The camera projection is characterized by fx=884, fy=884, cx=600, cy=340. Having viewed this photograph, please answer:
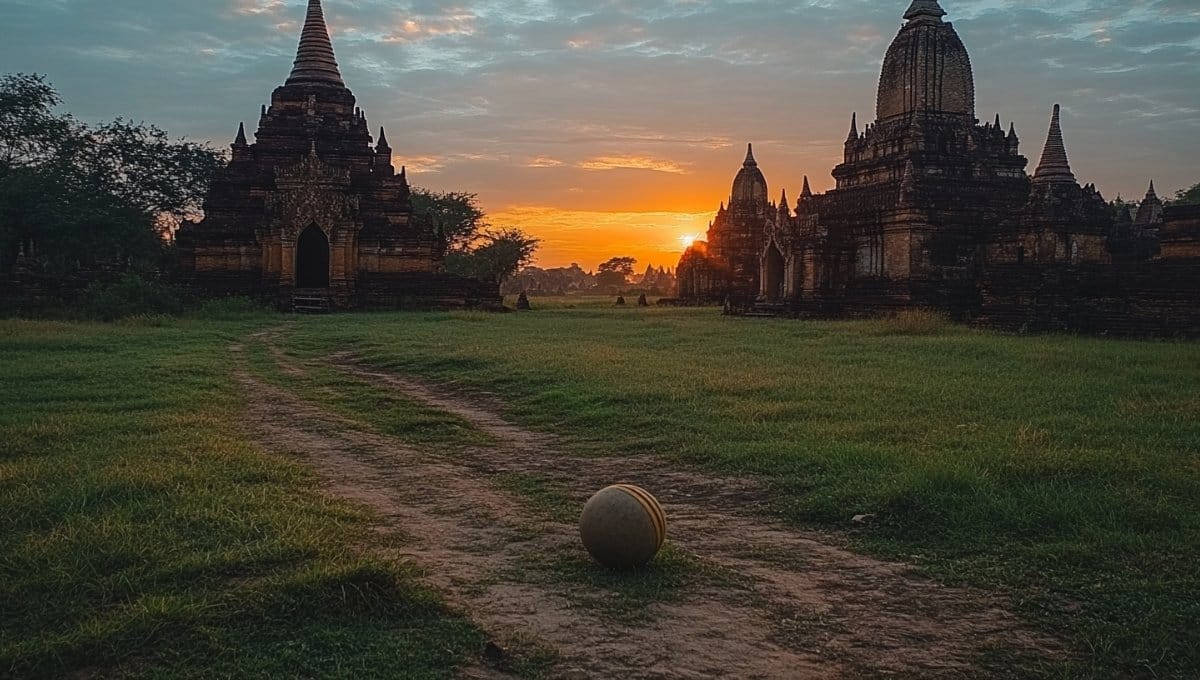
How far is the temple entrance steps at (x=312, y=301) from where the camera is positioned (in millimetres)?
28891

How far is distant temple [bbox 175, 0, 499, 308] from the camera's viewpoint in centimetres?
3067

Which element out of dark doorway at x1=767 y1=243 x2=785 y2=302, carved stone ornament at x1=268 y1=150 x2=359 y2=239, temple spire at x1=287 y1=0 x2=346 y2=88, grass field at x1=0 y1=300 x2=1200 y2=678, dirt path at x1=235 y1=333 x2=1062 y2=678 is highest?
temple spire at x1=287 y1=0 x2=346 y2=88

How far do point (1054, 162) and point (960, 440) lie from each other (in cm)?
2340

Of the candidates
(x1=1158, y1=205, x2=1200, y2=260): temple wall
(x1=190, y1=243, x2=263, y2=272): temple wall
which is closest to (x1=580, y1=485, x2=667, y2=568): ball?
(x1=1158, y1=205, x2=1200, y2=260): temple wall

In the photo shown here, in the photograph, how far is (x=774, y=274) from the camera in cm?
3319

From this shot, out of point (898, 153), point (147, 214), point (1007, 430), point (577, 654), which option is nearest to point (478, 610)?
point (577, 654)

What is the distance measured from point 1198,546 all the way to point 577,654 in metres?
3.87

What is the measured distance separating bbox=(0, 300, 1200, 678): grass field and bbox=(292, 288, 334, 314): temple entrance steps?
14327mm

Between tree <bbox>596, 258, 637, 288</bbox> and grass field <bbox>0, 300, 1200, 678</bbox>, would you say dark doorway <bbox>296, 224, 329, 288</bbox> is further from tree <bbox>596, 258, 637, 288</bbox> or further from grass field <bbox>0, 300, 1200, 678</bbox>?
tree <bbox>596, 258, 637, 288</bbox>

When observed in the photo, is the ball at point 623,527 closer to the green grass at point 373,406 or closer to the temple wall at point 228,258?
the green grass at point 373,406

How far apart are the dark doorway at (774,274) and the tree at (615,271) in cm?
6681

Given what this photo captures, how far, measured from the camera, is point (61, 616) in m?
4.19

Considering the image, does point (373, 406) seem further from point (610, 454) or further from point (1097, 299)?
point (1097, 299)

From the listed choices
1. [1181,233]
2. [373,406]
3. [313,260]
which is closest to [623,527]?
[373,406]
